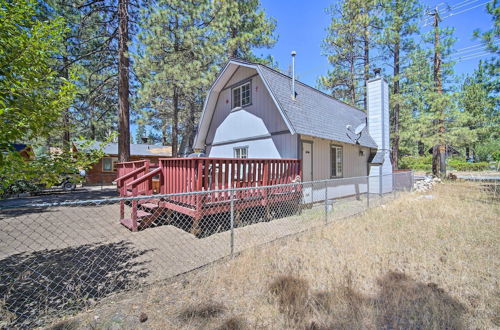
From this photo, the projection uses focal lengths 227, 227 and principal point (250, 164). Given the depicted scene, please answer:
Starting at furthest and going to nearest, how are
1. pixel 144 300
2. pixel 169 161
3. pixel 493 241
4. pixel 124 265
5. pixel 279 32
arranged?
pixel 279 32
pixel 169 161
pixel 493 241
pixel 124 265
pixel 144 300

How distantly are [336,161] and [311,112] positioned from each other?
2670 millimetres

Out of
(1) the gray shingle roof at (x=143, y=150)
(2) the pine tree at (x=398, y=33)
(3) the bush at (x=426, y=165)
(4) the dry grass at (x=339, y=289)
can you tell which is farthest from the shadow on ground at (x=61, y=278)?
(3) the bush at (x=426, y=165)

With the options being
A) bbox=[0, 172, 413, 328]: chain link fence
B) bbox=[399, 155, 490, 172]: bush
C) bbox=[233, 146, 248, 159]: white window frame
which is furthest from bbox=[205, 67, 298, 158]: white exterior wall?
bbox=[399, 155, 490, 172]: bush

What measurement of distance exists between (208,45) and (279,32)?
7111 millimetres

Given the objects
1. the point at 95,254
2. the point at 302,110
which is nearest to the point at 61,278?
the point at 95,254

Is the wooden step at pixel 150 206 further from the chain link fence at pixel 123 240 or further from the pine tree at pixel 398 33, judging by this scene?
the pine tree at pixel 398 33

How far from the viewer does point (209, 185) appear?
6000 millimetres

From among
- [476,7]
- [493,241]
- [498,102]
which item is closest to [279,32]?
[476,7]

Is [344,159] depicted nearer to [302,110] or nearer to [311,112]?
[311,112]

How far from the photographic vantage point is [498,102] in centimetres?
1457

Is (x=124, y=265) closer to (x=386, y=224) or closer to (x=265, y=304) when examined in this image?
(x=265, y=304)

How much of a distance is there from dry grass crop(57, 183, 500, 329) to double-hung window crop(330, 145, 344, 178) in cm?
544

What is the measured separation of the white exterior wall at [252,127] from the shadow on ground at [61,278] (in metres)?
6.04

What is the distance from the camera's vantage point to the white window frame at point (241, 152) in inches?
413
